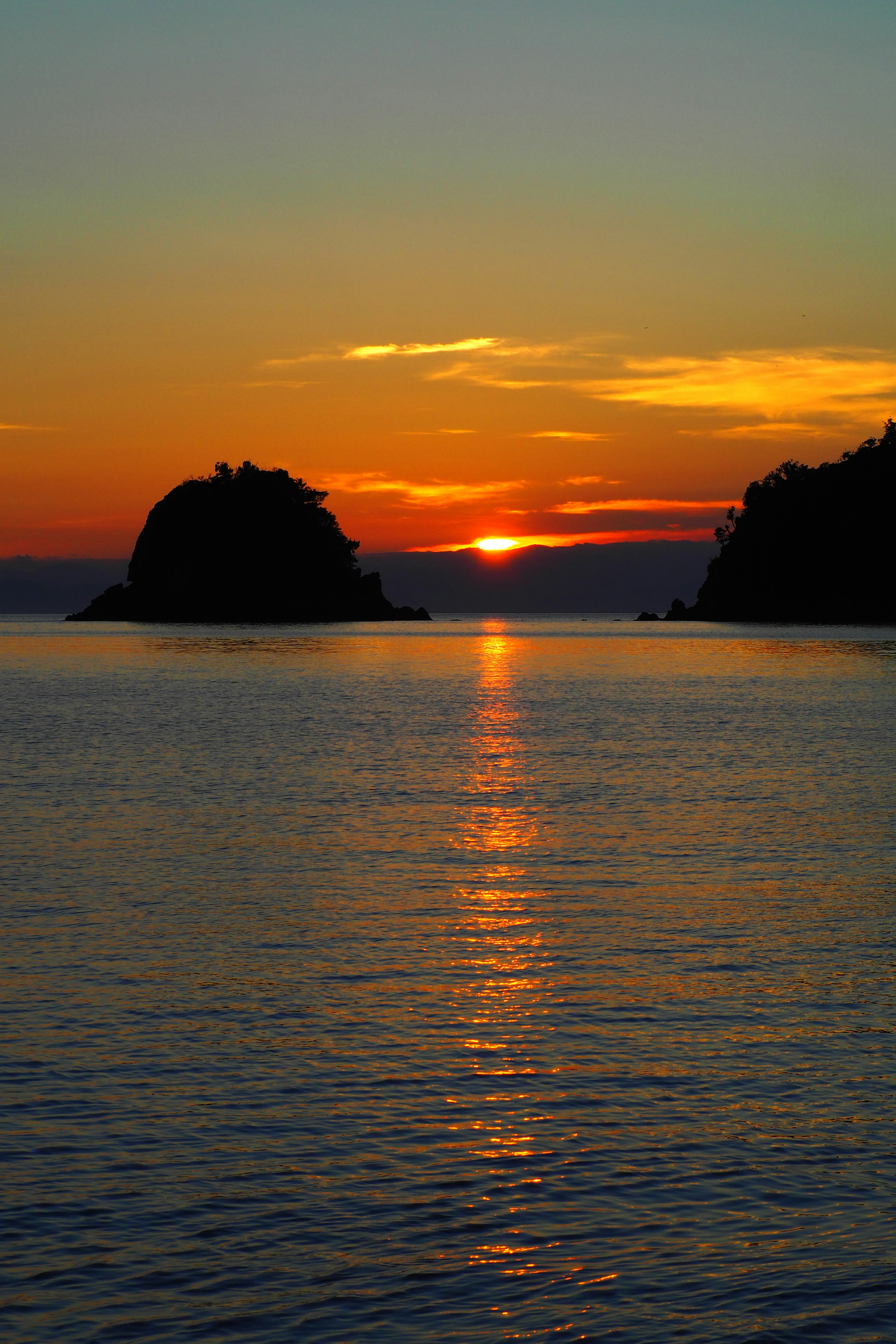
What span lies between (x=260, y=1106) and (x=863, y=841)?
15109 mm

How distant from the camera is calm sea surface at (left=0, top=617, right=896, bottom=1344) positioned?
6.96 meters

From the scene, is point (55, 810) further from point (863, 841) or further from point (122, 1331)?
point (122, 1331)

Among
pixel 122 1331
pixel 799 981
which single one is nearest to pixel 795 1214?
pixel 122 1331

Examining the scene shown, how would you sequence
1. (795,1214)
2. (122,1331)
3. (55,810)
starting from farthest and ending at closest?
1. (55,810)
2. (795,1214)
3. (122,1331)

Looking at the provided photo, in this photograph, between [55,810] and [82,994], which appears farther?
[55,810]

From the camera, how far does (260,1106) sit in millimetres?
9555

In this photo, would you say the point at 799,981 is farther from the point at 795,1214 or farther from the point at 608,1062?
the point at 795,1214

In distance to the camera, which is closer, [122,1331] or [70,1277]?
[122,1331]

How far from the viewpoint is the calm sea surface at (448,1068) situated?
274 inches

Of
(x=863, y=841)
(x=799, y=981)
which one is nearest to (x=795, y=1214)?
(x=799, y=981)

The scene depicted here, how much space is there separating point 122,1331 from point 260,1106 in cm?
304

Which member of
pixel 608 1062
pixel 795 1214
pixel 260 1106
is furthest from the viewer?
pixel 608 1062

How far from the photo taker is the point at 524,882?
1841 cm

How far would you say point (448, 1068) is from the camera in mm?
10398
